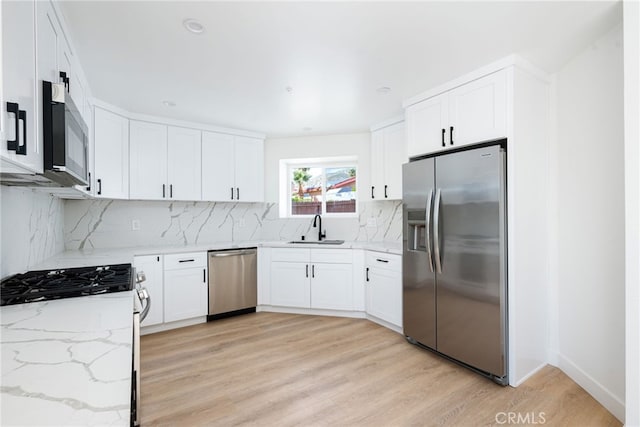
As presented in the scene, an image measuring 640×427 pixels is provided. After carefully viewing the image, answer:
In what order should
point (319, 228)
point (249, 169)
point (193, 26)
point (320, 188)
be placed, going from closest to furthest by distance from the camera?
point (193, 26) < point (249, 169) < point (319, 228) < point (320, 188)

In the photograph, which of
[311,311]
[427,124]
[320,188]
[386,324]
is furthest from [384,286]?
[320,188]

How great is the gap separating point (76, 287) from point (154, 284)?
5.78ft

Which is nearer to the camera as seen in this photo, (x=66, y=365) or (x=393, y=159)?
(x=66, y=365)

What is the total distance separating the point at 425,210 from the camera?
2.67 meters

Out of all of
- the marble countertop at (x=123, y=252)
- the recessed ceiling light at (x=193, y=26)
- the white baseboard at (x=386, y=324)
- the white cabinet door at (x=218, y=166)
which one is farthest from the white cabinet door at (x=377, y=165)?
the recessed ceiling light at (x=193, y=26)

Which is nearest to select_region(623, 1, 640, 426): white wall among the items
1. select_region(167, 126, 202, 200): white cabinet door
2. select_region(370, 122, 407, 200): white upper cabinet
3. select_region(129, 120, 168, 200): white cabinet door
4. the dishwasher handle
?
select_region(370, 122, 407, 200): white upper cabinet

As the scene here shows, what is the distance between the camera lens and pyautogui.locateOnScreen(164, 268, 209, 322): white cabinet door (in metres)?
3.30

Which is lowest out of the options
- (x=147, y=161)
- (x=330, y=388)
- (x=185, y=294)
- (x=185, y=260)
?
(x=330, y=388)

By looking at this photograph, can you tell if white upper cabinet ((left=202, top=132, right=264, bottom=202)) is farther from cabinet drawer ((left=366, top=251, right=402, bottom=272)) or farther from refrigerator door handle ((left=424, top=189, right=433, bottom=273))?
refrigerator door handle ((left=424, top=189, right=433, bottom=273))

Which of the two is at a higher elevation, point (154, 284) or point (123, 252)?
point (123, 252)

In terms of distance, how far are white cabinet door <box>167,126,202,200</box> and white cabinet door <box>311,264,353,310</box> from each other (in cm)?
175

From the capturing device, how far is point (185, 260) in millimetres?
3404

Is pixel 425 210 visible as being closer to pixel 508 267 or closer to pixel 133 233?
pixel 508 267

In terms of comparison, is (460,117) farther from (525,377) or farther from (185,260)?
(185,260)
